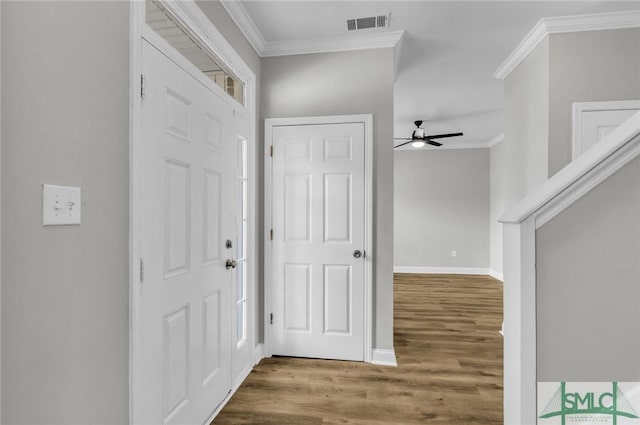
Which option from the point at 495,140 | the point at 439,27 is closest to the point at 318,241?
the point at 439,27

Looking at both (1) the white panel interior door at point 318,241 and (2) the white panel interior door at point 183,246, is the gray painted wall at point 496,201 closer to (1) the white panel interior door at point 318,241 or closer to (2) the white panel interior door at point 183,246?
(1) the white panel interior door at point 318,241

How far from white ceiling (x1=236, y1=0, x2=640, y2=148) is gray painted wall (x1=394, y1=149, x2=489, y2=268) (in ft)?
10.1

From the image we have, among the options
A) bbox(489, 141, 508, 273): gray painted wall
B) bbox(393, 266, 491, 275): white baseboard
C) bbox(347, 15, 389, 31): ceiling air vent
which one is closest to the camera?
bbox(347, 15, 389, 31): ceiling air vent

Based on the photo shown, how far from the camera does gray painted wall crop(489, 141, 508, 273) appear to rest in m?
6.16

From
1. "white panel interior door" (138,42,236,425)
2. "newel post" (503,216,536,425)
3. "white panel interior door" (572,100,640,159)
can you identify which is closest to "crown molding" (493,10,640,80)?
"white panel interior door" (572,100,640,159)

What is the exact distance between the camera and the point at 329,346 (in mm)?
2771

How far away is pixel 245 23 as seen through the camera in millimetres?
2400

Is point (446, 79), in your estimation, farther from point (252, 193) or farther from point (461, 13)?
point (252, 193)

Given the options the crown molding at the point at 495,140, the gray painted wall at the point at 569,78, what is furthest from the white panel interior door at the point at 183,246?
the crown molding at the point at 495,140

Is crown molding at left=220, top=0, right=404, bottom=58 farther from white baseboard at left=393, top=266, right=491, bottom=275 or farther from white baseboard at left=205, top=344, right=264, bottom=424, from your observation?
white baseboard at left=393, top=266, right=491, bottom=275

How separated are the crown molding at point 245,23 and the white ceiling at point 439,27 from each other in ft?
0.12

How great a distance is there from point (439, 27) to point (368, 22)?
583 mm

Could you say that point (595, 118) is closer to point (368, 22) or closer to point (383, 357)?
point (368, 22)

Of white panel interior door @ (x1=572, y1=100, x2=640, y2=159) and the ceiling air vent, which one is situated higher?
the ceiling air vent
